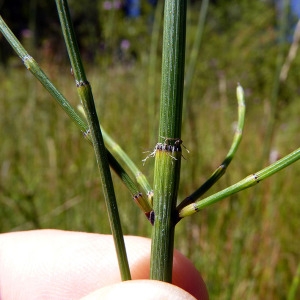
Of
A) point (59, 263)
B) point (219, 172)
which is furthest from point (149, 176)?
point (219, 172)

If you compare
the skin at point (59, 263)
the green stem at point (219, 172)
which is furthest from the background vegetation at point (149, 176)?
the green stem at point (219, 172)

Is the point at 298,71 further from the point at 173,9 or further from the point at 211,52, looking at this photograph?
the point at 173,9

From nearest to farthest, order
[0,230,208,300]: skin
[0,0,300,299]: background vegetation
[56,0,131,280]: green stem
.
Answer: [56,0,131,280]: green stem, [0,230,208,300]: skin, [0,0,300,299]: background vegetation

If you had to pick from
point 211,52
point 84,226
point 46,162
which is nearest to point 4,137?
point 46,162

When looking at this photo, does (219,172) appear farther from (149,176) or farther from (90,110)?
(149,176)

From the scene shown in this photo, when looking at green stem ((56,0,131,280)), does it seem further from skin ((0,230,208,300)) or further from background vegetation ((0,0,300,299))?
background vegetation ((0,0,300,299))

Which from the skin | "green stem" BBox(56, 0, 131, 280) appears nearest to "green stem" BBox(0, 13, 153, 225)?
"green stem" BBox(56, 0, 131, 280)
